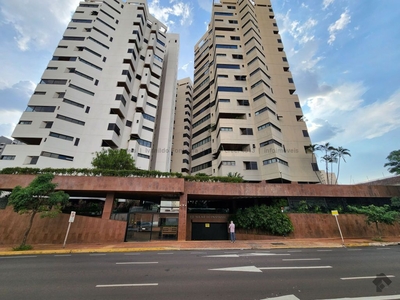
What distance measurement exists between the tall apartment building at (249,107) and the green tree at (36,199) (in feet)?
75.0

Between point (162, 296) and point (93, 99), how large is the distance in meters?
36.3

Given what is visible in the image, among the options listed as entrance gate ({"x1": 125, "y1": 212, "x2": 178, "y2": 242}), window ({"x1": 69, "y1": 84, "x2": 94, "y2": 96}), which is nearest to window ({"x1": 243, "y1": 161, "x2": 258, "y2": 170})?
entrance gate ({"x1": 125, "y1": 212, "x2": 178, "y2": 242})

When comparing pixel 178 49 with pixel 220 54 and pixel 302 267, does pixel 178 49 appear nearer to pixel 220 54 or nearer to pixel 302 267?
pixel 220 54

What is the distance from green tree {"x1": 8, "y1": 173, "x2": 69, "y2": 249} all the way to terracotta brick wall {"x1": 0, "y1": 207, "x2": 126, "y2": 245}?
69.2 inches

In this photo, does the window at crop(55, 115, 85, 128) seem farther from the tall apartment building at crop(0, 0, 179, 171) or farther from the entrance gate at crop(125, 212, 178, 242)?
the entrance gate at crop(125, 212, 178, 242)

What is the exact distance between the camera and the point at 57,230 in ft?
46.7

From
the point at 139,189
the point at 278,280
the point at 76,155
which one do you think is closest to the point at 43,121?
the point at 76,155

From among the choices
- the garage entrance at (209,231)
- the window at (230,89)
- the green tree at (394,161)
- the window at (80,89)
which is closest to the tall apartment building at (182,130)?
the window at (230,89)

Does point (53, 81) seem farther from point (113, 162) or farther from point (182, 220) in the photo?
point (182, 220)

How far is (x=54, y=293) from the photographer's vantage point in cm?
470

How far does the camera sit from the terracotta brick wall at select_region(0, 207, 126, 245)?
13.8 meters

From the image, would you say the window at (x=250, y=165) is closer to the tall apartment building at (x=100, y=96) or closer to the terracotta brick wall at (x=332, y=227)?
the terracotta brick wall at (x=332, y=227)

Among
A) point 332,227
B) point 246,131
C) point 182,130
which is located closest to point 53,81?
point 182,130

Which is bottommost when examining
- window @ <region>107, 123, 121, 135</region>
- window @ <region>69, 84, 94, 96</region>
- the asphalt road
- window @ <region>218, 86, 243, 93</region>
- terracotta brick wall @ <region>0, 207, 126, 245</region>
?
the asphalt road
